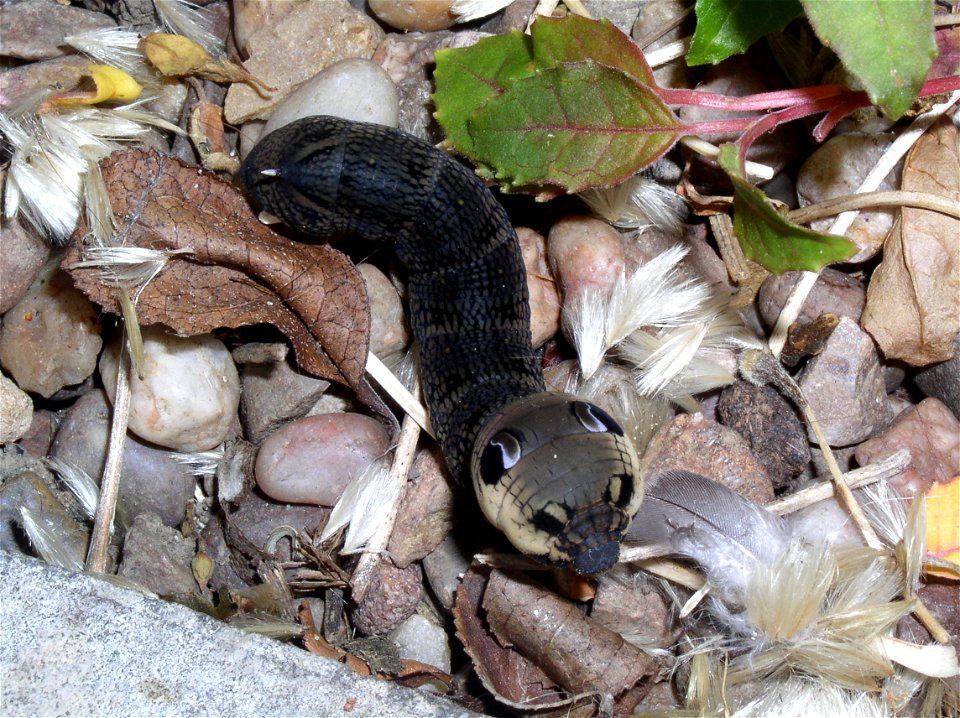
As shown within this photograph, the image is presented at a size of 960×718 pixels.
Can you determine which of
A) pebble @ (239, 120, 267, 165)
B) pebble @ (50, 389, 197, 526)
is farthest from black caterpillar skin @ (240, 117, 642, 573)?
pebble @ (50, 389, 197, 526)

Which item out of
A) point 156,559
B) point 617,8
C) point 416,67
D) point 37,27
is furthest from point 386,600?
point 37,27

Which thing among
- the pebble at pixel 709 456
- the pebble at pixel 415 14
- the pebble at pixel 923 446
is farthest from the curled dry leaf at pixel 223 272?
the pebble at pixel 923 446

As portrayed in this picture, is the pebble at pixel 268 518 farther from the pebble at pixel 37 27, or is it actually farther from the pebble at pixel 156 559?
the pebble at pixel 37 27

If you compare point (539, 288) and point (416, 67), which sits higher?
point (416, 67)

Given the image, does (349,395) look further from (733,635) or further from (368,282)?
(733,635)

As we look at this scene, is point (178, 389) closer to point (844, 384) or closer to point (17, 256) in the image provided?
point (17, 256)

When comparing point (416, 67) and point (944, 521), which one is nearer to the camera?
point (944, 521)

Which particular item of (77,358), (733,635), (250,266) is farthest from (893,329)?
(77,358)
